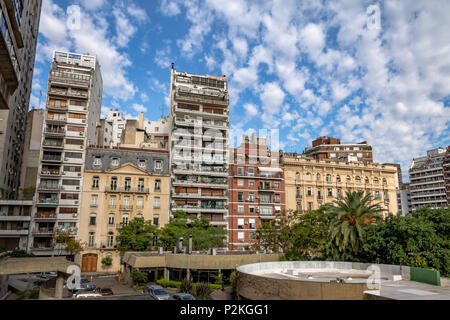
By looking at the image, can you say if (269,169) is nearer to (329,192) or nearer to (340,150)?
(329,192)

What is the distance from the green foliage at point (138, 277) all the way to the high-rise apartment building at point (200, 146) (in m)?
21.2

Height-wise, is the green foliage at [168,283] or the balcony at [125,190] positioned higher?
the balcony at [125,190]

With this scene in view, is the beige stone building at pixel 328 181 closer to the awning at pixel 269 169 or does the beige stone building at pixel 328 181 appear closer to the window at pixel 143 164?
the awning at pixel 269 169

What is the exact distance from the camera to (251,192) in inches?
2462

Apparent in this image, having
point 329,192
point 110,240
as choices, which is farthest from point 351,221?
point 110,240

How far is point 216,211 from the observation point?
6097cm

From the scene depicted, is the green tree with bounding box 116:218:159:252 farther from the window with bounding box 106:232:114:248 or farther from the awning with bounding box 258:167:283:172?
the awning with bounding box 258:167:283:172

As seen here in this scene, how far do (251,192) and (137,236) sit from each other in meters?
22.8

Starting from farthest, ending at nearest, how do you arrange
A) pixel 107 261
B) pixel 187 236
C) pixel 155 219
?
pixel 155 219 < pixel 107 261 < pixel 187 236

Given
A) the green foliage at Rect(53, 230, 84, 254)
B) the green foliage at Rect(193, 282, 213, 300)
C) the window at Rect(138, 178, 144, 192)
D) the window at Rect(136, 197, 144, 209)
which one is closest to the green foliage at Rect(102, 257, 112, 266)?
the green foliage at Rect(53, 230, 84, 254)

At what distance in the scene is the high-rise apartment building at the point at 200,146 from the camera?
202 ft

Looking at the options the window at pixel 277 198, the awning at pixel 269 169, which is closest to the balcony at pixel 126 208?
the awning at pixel 269 169
